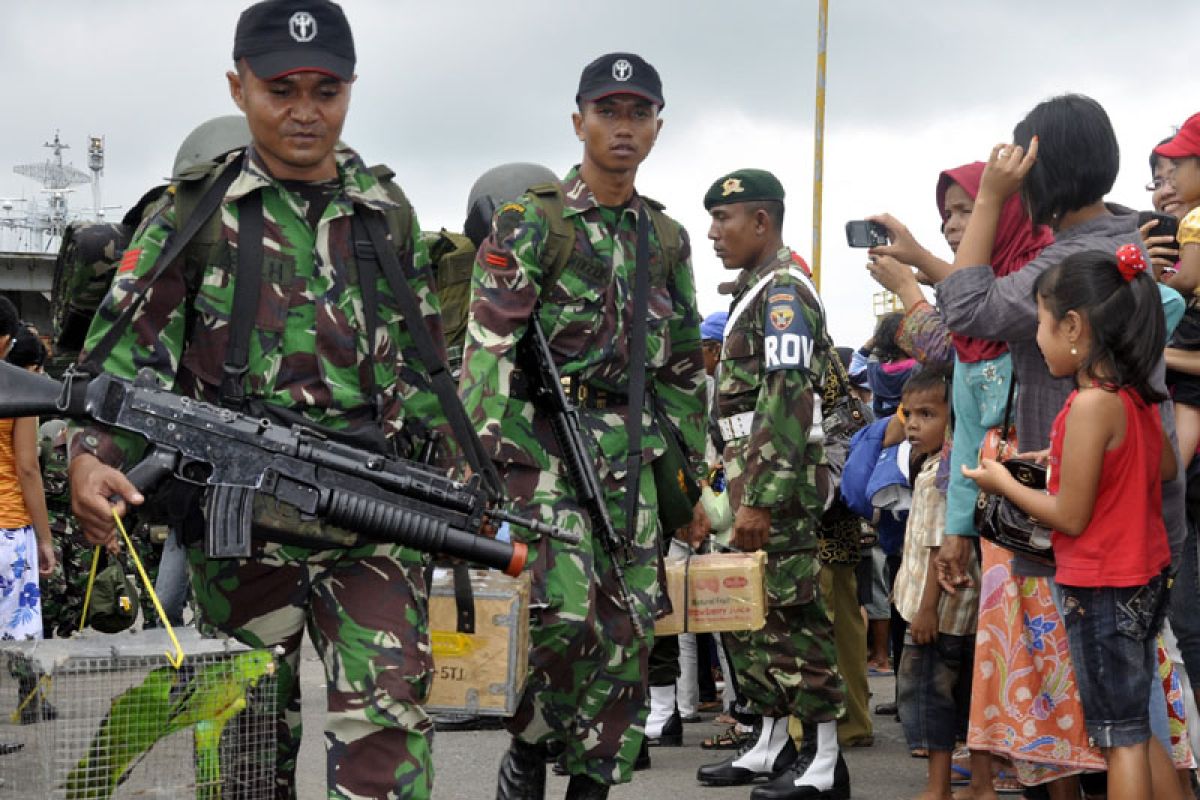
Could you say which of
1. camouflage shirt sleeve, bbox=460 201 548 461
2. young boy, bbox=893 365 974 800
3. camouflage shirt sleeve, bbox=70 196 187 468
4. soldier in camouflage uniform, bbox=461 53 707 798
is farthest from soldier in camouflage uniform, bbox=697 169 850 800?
camouflage shirt sleeve, bbox=70 196 187 468

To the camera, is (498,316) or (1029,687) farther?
(498,316)

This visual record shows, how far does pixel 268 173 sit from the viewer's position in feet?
13.9

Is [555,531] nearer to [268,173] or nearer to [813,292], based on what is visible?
[268,173]

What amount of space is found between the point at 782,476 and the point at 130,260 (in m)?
3.18

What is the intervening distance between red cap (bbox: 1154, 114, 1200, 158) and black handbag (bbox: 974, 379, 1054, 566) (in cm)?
175

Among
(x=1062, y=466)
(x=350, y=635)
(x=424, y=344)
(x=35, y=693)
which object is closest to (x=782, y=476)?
(x=1062, y=466)

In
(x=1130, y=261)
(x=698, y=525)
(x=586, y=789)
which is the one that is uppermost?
(x=1130, y=261)

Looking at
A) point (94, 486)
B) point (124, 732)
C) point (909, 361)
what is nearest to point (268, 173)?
point (94, 486)

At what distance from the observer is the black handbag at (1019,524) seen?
15.2 ft

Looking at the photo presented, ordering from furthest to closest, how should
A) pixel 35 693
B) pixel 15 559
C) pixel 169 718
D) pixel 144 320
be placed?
pixel 15 559 → pixel 144 320 → pixel 169 718 → pixel 35 693

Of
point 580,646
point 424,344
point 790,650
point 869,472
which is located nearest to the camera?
point 424,344

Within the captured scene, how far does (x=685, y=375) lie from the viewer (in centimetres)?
574

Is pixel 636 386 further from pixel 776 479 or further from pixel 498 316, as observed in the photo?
pixel 776 479

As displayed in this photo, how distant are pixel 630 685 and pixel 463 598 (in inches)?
29.3
